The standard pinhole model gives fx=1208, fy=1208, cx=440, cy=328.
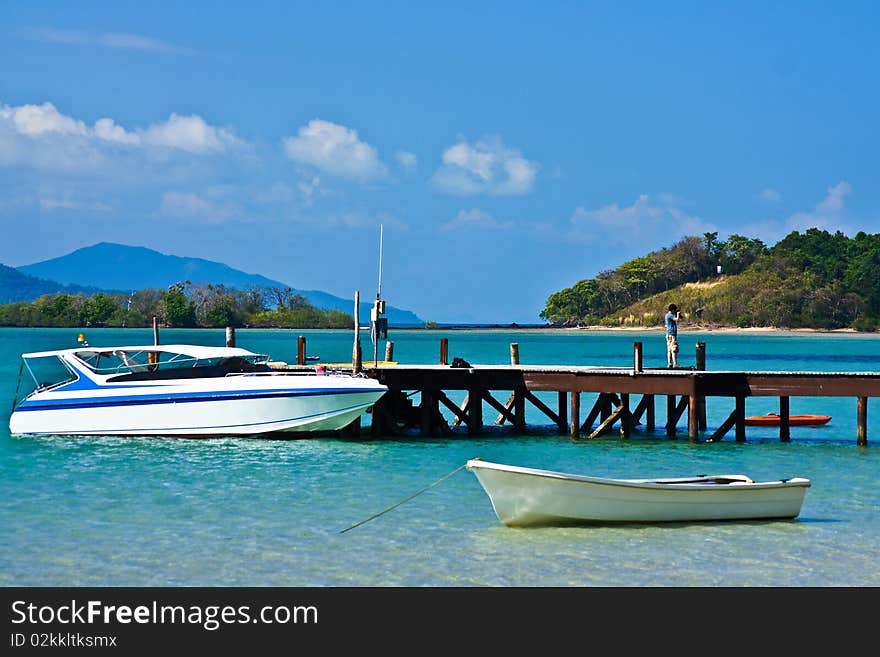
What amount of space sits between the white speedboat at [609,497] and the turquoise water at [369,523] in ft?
0.84

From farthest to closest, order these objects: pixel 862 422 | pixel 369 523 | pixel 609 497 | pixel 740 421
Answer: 1. pixel 740 421
2. pixel 862 422
3. pixel 369 523
4. pixel 609 497

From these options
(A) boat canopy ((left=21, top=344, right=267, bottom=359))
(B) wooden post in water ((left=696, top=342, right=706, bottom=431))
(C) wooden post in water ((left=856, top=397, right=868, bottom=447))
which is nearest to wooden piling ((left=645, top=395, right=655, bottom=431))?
(B) wooden post in water ((left=696, top=342, right=706, bottom=431))

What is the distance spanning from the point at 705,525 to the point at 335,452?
12649 millimetres

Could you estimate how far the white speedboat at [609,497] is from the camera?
20.0 m

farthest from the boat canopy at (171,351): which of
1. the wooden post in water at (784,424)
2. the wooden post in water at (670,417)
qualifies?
the wooden post in water at (784,424)

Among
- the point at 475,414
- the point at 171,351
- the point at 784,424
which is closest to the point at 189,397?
the point at 171,351

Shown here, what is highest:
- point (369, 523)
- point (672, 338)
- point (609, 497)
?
point (672, 338)

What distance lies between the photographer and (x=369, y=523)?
21.8m

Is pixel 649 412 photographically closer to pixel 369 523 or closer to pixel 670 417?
pixel 670 417

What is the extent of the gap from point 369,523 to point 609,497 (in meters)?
4.44

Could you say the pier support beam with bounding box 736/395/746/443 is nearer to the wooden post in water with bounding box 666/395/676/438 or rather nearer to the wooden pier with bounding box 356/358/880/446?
the wooden pier with bounding box 356/358/880/446
